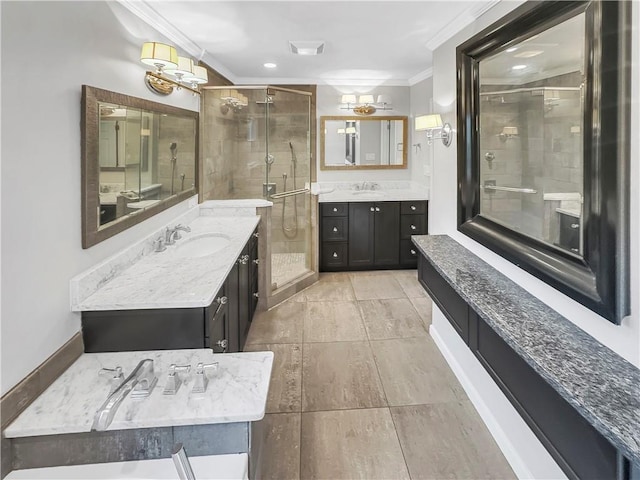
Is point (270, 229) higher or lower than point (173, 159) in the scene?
lower

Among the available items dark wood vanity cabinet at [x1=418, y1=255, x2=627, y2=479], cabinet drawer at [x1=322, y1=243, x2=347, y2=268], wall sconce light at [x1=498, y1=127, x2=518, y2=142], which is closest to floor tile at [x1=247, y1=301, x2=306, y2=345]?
cabinet drawer at [x1=322, y1=243, x2=347, y2=268]

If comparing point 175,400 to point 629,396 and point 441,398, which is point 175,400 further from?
point 441,398

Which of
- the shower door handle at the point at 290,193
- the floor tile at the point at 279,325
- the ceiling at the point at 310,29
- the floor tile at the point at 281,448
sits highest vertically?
the ceiling at the point at 310,29

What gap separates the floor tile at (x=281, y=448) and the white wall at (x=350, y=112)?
3.82 metres

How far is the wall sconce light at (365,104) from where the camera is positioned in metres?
5.39

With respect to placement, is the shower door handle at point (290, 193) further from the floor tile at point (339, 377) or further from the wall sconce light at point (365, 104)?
the floor tile at point (339, 377)

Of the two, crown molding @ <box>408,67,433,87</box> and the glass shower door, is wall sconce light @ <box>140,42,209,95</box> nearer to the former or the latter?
the glass shower door

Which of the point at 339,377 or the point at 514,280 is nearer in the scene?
the point at 514,280

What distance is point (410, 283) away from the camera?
481 centimetres

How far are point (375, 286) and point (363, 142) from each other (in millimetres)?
2087

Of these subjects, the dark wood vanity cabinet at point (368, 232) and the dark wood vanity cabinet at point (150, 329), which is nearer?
the dark wood vanity cabinet at point (150, 329)

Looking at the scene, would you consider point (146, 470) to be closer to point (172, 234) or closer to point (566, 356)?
point (566, 356)

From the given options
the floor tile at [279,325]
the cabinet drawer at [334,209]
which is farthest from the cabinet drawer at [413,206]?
the floor tile at [279,325]

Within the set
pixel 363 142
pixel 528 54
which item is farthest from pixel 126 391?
pixel 363 142
